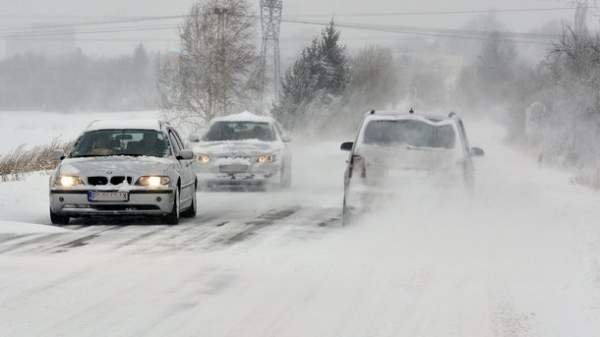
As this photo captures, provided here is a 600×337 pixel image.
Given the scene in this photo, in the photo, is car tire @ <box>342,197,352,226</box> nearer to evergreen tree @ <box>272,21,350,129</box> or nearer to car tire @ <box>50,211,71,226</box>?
car tire @ <box>50,211,71,226</box>

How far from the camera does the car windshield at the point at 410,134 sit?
540 inches

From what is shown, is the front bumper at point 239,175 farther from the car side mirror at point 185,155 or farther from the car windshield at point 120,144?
the car side mirror at point 185,155

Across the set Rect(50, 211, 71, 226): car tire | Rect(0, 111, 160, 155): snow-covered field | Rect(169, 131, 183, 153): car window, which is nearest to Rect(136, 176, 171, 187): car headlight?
Rect(50, 211, 71, 226): car tire

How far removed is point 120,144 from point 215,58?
41772 mm

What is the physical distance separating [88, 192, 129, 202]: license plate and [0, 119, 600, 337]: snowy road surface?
15.8 inches

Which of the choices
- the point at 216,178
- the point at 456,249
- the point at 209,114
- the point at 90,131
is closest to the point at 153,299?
the point at 456,249

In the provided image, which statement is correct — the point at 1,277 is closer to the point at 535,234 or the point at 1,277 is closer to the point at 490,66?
the point at 535,234

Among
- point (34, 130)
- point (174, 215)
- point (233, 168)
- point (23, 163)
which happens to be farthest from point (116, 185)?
point (34, 130)

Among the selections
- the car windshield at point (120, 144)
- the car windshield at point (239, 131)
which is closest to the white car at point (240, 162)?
the car windshield at point (239, 131)

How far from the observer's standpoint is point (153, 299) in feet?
24.7

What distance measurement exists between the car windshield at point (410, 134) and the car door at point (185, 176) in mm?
2955

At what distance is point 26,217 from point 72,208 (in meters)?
2.04

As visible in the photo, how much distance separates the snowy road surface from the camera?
6.71 metres

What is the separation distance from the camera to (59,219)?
1387 centimetres
